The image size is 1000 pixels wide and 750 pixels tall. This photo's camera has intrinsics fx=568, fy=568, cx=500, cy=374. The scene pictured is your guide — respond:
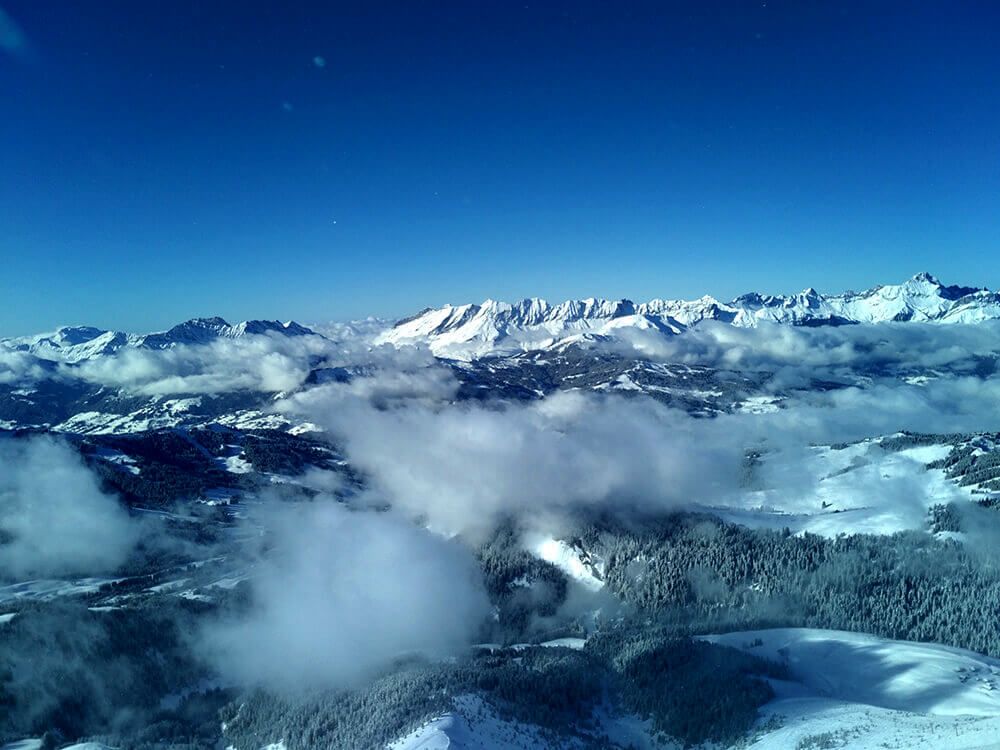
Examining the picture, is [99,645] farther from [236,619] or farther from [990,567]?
[990,567]

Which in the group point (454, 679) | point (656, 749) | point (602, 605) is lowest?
point (602, 605)

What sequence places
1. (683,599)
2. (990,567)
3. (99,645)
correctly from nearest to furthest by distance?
(99,645) < (990,567) < (683,599)

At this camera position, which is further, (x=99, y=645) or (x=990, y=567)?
(x=990, y=567)

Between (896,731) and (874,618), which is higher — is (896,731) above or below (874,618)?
above

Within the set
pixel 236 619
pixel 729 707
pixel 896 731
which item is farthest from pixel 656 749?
pixel 236 619

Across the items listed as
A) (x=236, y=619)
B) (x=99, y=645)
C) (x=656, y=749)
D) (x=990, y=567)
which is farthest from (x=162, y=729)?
(x=990, y=567)

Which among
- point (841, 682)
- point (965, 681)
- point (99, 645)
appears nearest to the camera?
point (965, 681)
